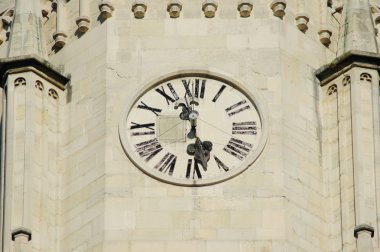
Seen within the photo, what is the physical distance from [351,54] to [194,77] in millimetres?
2522

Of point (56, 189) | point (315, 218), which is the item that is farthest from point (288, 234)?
point (56, 189)

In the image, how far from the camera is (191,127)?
47094 mm

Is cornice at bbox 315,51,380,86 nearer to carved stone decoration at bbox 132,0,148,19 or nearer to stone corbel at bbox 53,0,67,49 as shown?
carved stone decoration at bbox 132,0,148,19

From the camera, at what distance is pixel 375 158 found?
47.0m

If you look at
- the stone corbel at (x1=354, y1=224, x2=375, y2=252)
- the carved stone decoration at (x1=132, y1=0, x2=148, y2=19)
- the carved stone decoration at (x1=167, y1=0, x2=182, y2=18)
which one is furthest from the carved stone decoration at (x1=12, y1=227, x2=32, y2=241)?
the stone corbel at (x1=354, y1=224, x2=375, y2=252)

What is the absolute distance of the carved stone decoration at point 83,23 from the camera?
48562 millimetres

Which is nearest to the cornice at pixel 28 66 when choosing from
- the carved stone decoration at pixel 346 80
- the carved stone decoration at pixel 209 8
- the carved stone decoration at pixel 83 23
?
the carved stone decoration at pixel 83 23

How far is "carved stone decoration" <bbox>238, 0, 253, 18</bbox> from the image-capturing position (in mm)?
48219

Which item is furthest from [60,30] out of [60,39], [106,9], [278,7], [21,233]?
[21,233]

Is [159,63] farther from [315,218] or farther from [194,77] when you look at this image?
[315,218]

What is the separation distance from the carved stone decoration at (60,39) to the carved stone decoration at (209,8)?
234cm

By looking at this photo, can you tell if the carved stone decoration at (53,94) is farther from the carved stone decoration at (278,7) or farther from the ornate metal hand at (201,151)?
the carved stone decoration at (278,7)

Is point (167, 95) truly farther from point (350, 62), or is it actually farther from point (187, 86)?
point (350, 62)

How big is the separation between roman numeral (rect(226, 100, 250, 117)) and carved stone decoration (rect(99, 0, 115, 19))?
103 inches
